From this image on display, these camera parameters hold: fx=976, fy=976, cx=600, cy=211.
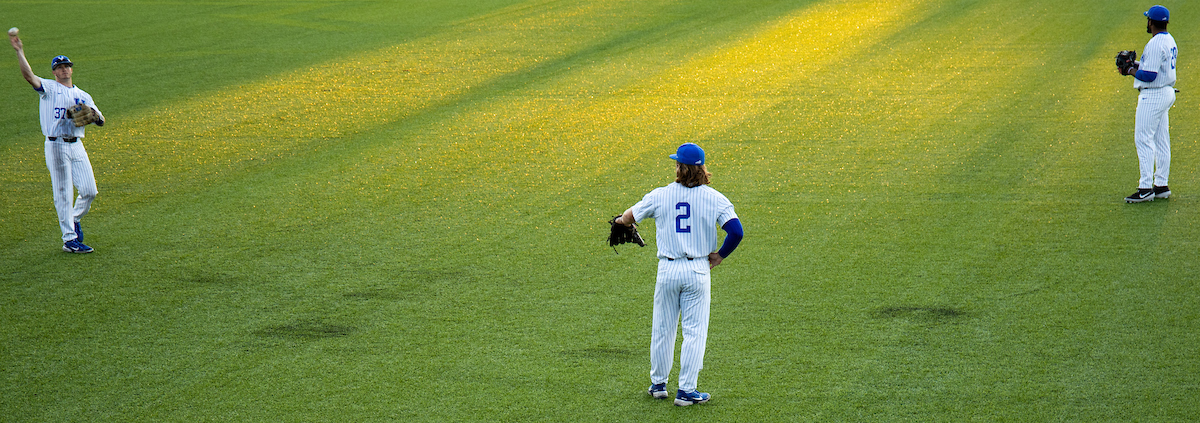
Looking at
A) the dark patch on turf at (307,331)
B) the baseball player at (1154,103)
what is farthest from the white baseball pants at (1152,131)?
the dark patch on turf at (307,331)

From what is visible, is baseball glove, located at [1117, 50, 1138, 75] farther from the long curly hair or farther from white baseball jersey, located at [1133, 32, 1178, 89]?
the long curly hair

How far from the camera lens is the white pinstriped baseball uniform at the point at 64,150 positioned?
29.1 ft

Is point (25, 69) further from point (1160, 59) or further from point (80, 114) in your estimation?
point (1160, 59)

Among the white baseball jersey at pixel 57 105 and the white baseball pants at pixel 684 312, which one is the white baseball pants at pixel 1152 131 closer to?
the white baseball pants at pixel 684 312

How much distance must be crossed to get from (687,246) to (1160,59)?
6.54m

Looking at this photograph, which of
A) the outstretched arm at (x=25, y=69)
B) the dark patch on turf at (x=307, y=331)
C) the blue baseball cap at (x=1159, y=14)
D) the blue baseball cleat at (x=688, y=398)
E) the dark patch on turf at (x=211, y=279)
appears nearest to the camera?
the blue baseball cleat at (x=688, y=398)

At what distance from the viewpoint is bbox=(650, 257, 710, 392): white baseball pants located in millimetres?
5715

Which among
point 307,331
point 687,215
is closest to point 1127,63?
point 687,215

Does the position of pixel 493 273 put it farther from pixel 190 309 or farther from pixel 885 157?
pixel 885 157

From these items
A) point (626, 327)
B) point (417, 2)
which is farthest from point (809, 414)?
point (417, 2)

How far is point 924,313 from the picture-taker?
734cm

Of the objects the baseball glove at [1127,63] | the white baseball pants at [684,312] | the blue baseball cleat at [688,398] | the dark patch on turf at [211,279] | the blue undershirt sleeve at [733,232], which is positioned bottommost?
the blue baseball cleat at [688,398]

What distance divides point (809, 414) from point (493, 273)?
11.3 feet

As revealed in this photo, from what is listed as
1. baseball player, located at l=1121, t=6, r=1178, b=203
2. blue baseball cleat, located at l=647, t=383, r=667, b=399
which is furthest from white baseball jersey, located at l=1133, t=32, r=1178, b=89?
blue baseball cleat, located at l=647, t=383, r=667, b=399
